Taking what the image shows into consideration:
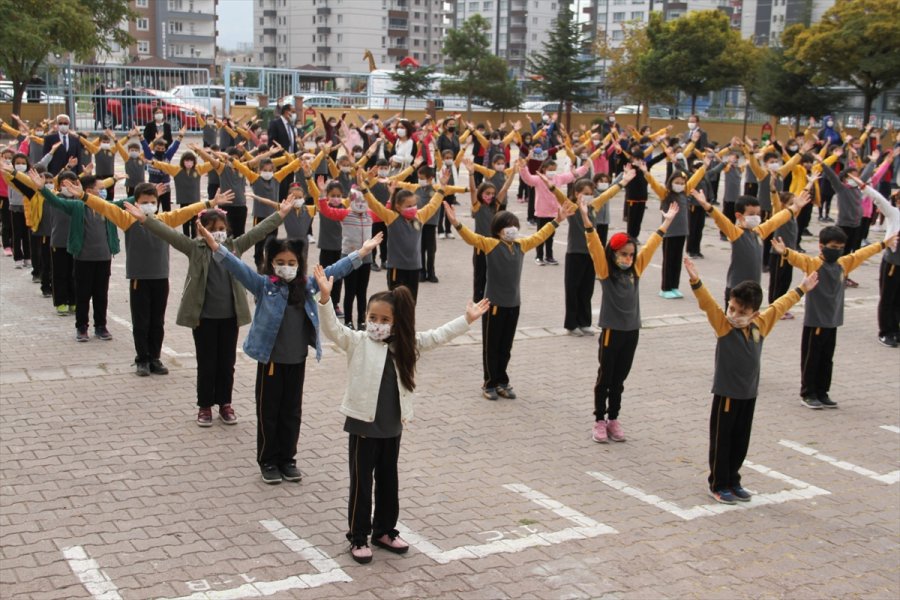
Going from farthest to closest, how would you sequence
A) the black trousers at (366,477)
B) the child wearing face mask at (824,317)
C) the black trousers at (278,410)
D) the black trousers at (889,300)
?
the black trousers at (889,300) < the child wearing face mask at (824,317) < the black trousers at (278,410) < the black trousers at (366,477)

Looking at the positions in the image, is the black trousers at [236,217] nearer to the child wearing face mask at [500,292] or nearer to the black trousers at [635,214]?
the black trousers at [635,214]

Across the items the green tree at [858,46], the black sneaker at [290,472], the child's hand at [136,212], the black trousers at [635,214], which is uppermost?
the green tree at [858,46]

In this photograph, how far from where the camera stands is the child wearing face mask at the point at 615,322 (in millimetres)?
8562

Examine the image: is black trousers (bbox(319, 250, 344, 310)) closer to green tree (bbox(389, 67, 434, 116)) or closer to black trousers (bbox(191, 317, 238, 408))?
black trousers (bbox(191, 317, 238, 408))

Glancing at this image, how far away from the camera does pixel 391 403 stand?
20.0 ft

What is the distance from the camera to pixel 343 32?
324 ft

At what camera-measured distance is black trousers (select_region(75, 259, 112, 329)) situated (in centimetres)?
1105

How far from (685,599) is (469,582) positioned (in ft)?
4.06

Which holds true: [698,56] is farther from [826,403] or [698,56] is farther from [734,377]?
[734,377]

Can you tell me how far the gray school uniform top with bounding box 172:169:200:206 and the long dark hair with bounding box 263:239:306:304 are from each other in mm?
9709

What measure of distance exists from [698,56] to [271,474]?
40377 mm

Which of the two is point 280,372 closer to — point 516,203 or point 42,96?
point 516,203

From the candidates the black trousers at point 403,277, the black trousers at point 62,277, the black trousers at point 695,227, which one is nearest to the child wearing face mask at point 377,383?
the black trousers at point 403,277

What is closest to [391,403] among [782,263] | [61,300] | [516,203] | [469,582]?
[469,582]
